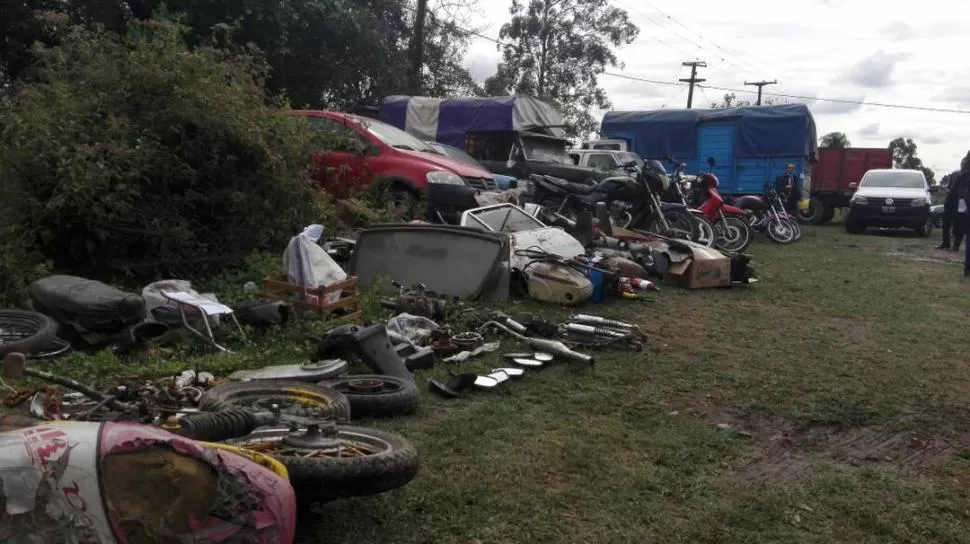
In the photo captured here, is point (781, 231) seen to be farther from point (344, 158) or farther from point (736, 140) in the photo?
point (344, 158)

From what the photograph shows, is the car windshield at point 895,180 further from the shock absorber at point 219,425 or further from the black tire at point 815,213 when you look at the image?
the shock absorber at point 219,425

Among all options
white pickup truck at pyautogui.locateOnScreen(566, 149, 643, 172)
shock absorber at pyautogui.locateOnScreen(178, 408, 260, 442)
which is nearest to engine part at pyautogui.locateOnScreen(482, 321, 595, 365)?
shock absorber at pyautogui.locateOnScreen(178, 408, 260, 442)

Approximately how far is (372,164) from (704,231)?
5312mm

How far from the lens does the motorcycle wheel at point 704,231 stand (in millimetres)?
12844

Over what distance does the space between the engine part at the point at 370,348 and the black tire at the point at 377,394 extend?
20 centimetres

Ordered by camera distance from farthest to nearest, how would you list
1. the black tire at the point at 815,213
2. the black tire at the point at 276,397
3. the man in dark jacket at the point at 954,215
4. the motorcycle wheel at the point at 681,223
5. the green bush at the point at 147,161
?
the black tire at the point at 815,213 < the man in dark jacket at the point at 954,215 < the motorcycle wheel at the point at 681,223 < the green bush at the point at 147,161 < the black tire at the point at 276,397

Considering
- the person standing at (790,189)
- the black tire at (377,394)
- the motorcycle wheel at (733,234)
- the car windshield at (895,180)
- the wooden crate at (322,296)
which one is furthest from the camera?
the car windshield at (895,180)

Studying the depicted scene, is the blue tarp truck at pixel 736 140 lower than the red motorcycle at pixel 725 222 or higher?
higher

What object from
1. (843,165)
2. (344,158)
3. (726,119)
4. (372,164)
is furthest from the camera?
(843,165)

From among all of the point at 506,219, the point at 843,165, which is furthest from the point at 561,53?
the point at 506,219

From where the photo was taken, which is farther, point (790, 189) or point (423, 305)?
point (790, 189)

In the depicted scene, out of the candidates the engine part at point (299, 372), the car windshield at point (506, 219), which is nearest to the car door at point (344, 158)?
the car windshield at point (506, 219)

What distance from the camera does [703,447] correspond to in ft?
13.5

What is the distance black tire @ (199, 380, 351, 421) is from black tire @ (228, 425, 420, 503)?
622 mm
